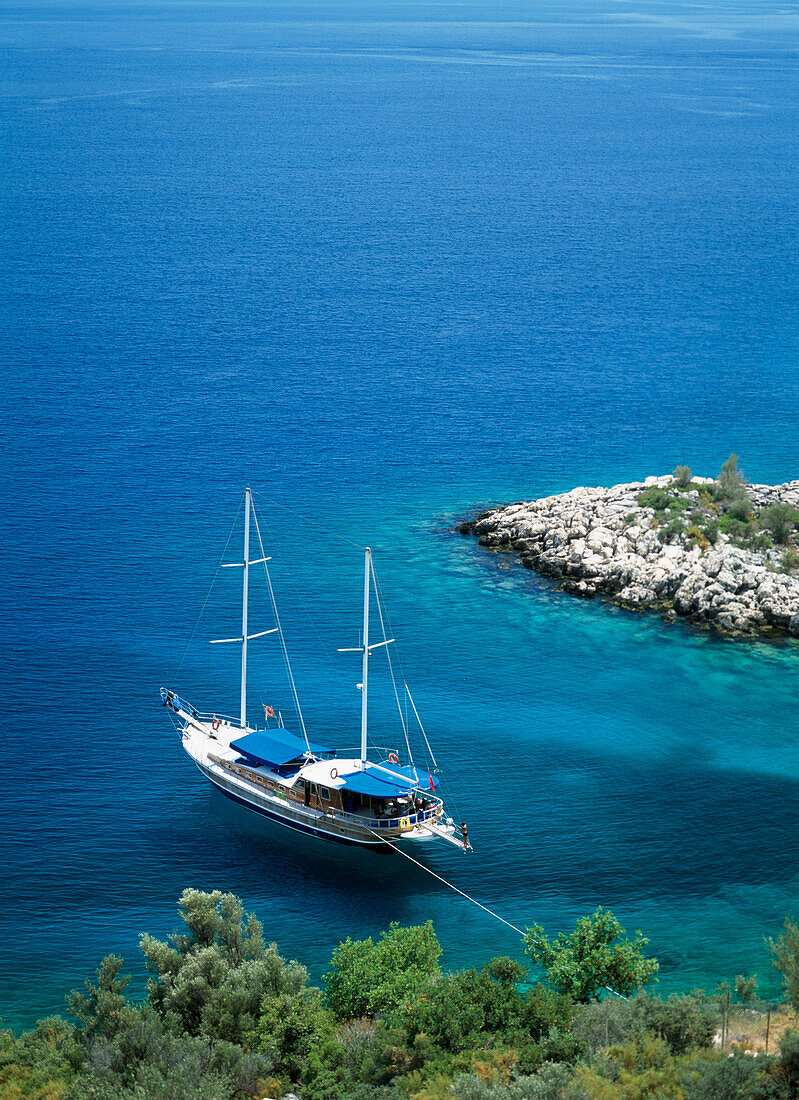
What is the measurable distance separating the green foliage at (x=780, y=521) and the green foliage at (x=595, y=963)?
129 ft

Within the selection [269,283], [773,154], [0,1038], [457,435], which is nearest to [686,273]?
[269,283]

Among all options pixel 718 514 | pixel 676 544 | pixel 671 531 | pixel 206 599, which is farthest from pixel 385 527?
pixel 718 514

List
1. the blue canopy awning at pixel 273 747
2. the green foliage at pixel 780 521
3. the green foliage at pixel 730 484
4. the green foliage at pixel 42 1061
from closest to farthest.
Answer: the green foliage at pixel 42 1061 < the blue canopy awning at pixel 273 747 < the green foliage at pixel 780 521 < the green foliage at pixel 730 484

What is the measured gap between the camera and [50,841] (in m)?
50.2

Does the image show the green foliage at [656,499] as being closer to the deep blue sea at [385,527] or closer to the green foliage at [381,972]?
the deep blue sea at [385,527]

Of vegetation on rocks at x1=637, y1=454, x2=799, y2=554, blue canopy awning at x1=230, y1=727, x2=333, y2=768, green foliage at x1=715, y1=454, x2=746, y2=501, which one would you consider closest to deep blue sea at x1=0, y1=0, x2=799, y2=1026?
blue canopy awning at x1=230, y1=727, x2=333, y2=768

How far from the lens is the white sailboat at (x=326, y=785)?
161ft

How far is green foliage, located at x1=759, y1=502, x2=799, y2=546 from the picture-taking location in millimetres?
73562

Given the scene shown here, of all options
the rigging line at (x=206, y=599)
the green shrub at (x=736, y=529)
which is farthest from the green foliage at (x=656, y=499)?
the rigging line at (x=206, y=599)

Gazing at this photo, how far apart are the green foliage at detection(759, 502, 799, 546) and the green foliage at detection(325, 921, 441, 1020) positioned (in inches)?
1639

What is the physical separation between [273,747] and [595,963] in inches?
737

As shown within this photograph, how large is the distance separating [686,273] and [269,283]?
46965 mm

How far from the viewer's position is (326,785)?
163 feet

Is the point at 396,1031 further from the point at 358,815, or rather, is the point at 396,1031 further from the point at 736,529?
the point at 736,529
